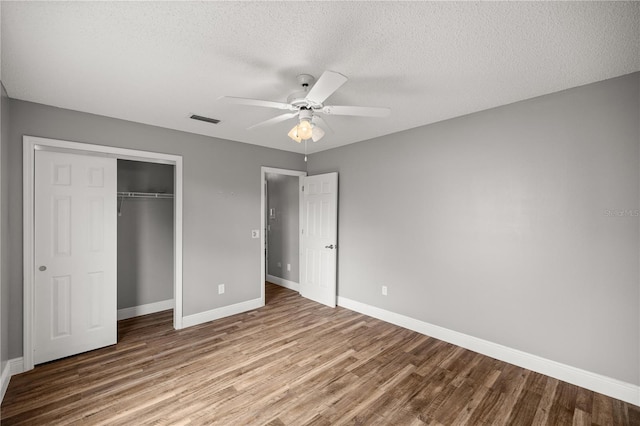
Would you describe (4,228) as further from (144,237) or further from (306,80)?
(306,80)

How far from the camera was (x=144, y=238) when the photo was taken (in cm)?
405

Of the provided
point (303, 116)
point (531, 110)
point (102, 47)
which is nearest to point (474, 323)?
point (531, 110)

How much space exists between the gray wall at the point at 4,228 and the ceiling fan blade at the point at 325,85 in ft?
8.43

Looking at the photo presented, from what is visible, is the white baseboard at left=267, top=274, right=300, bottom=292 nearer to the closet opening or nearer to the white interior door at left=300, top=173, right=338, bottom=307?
the white interior door at left=300, top=173, right=338, bottom=307

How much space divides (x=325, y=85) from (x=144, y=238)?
12.0 feet

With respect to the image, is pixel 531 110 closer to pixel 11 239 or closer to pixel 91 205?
pixel 91 205

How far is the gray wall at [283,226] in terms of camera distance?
5281 mm

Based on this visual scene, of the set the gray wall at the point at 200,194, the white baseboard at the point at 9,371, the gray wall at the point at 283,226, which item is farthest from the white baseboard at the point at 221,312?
the white baseboard at the point at 9,371

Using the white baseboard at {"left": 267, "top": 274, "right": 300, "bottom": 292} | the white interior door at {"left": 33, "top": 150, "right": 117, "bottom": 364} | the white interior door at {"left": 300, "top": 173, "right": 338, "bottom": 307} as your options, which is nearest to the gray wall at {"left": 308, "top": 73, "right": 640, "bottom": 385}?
the white interior door at {"left": 300, "top": 173, "right": 338, "bottom": 307}

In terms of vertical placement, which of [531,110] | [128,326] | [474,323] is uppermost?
[531,110]

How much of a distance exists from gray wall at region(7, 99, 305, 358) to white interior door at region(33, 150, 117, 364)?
6.4 inches

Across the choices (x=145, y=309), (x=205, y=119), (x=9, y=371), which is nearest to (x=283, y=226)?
(x=145, y=309)

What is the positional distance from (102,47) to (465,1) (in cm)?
222

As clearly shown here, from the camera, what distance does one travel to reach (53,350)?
9.08 ft
